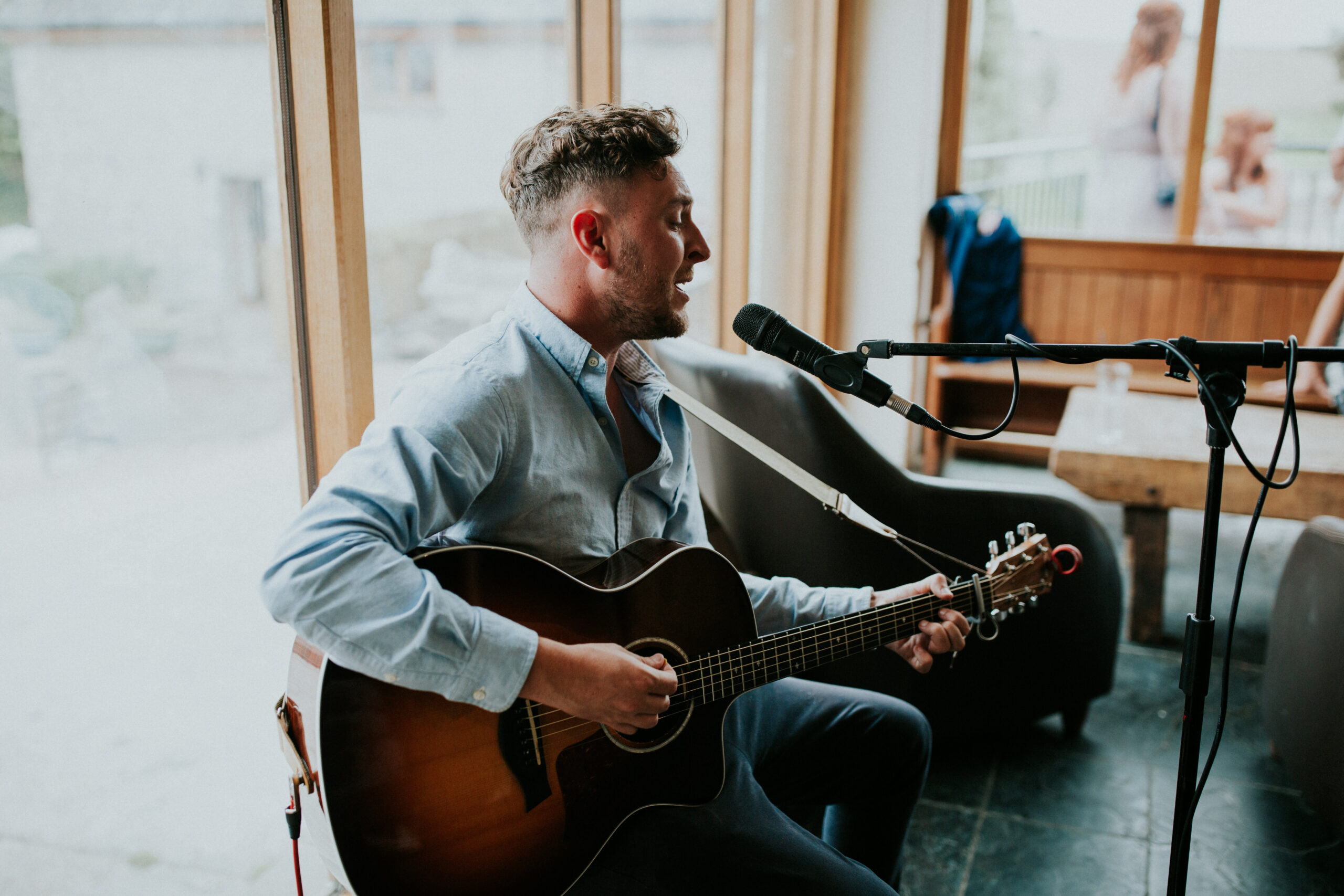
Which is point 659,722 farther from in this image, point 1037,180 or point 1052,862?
point 1037,180

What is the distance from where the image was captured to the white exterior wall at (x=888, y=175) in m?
4.04

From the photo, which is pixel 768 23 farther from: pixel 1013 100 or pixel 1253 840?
pixel 1253 840

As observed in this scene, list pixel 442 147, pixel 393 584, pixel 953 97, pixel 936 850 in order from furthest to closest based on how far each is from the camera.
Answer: pixel 953 97
pixel 936 850
pixel 442 147
pixel 393 584

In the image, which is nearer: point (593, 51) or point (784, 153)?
point (593, 51)

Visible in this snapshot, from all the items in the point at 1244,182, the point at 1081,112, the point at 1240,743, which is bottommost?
the point at 1240,743

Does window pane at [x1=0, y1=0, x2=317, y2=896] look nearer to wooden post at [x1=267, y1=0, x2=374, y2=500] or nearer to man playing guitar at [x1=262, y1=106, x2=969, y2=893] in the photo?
wooden post at [x1=267, y1=0, x2=374, y2=500]

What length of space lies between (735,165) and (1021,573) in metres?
1.94

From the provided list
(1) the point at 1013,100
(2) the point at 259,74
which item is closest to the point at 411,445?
(2) the point at 259,74

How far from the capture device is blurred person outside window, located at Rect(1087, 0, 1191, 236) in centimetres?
475

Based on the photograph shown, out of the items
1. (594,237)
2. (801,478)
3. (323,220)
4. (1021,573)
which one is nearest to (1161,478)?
(1021,573)

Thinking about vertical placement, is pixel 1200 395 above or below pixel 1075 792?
above

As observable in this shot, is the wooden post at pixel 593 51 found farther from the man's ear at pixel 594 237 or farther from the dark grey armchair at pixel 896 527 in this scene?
the man's ear at pixel 594 237

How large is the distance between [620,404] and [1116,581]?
4.25 ft

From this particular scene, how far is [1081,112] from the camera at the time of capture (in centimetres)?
502
